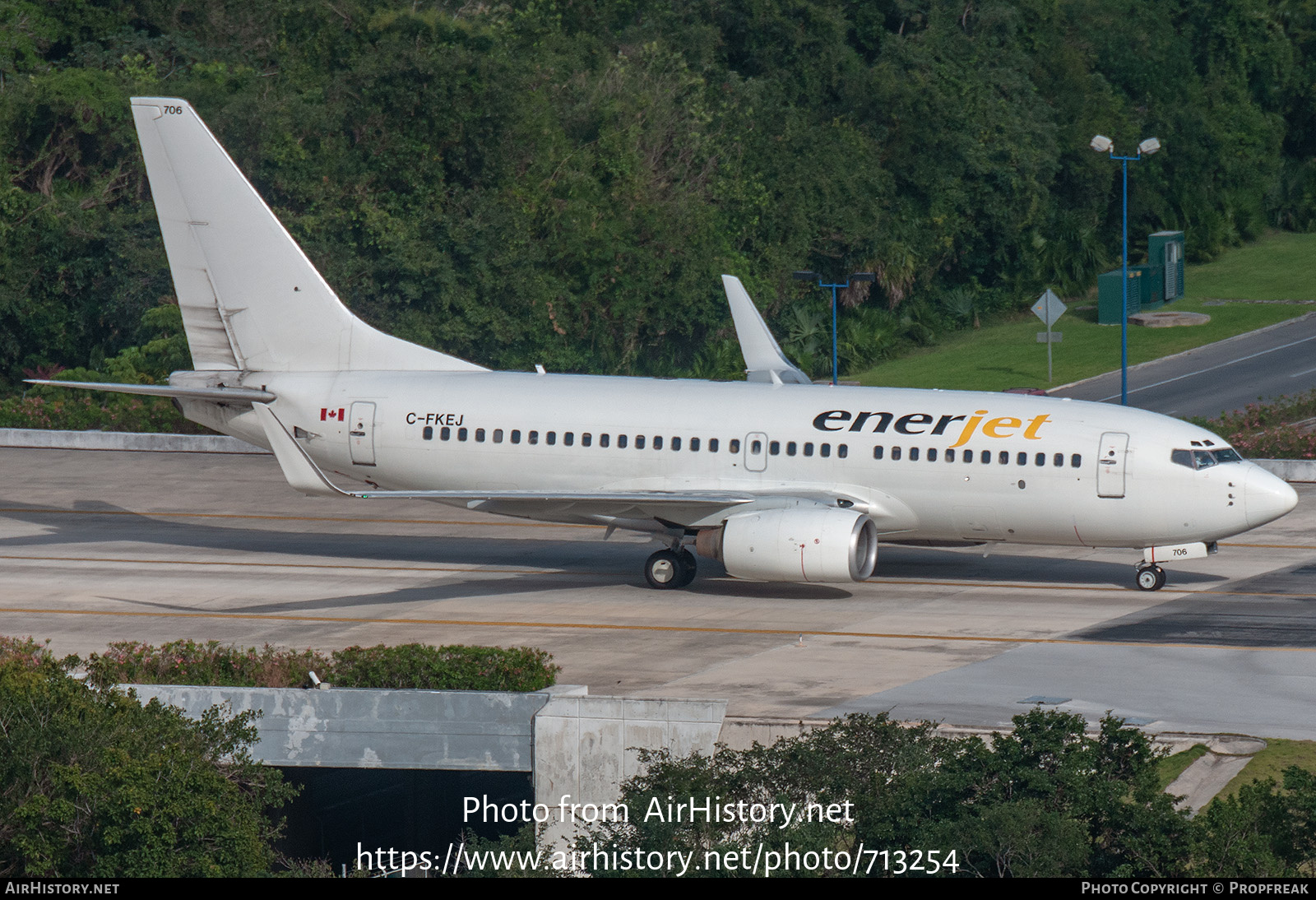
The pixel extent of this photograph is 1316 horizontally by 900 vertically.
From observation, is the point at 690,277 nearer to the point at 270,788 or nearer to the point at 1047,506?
the point at 1047,506

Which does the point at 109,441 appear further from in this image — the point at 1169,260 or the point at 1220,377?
the point at 1169,260

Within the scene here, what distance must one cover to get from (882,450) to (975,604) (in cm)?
352

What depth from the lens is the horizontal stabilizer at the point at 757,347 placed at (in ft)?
133

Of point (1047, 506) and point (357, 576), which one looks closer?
point (1047, 506)

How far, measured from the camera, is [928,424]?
32.8 m

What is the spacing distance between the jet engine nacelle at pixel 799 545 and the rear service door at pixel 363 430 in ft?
27.3

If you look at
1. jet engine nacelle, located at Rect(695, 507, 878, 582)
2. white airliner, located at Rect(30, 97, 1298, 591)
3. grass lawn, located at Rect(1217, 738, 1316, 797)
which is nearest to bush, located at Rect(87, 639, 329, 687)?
white airliner, located at Rect(30, 97, 1298, 591)

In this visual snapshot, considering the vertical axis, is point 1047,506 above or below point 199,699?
above

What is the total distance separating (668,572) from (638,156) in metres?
35.8

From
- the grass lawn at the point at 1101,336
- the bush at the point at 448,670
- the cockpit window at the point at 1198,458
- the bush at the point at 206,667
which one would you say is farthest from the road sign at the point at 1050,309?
the bush at the point at 206,667

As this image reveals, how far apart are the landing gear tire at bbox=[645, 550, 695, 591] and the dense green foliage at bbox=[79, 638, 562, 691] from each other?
8188mm
